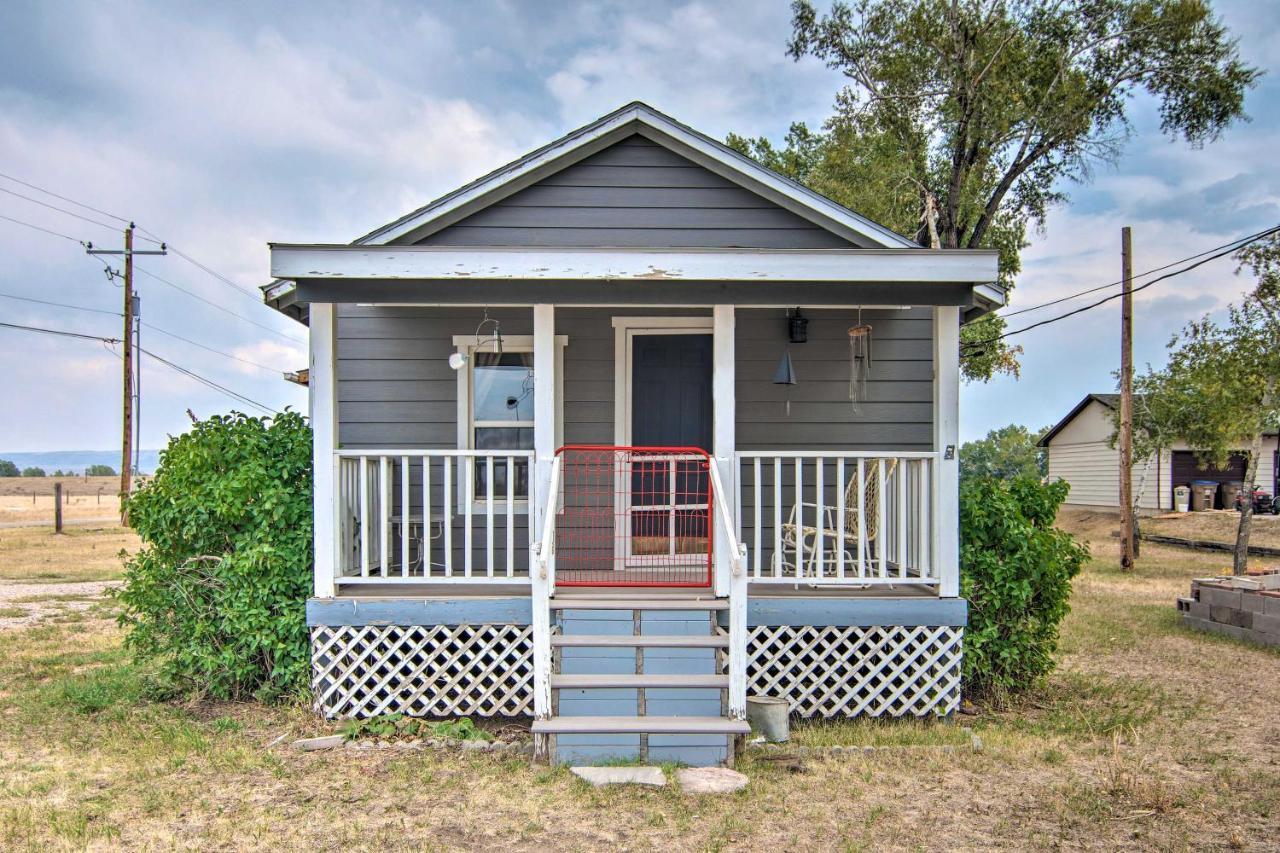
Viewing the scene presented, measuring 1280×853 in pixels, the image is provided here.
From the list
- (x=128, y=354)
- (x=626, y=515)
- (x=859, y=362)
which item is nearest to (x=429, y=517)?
(x=626, y=515)

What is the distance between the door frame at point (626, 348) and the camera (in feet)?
24.1

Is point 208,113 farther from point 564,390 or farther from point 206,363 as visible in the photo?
point 206,363

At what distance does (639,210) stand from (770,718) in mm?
4254

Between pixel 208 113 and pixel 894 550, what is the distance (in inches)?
641

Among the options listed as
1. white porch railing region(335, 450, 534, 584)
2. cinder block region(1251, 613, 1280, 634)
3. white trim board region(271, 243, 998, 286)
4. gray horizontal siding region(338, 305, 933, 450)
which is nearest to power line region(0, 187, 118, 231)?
gray horizontal siding region(338, 305, 933, 450)

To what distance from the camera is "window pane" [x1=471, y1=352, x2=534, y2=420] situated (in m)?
7.51

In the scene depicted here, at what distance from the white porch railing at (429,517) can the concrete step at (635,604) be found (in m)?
0.49

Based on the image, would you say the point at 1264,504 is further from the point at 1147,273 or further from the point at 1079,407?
the point at 1147,273

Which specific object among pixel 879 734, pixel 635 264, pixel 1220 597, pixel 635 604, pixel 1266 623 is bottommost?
pixel 879 734

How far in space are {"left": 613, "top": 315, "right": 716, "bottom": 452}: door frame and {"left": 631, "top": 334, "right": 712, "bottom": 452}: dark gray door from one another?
0.27ft

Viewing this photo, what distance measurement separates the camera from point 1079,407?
32219 mm

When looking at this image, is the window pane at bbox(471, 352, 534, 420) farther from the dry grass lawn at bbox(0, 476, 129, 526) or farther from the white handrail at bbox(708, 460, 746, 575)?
the dry grass lawn at bbox(0, 476, 129, 526)

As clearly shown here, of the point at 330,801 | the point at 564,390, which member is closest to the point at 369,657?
the point at 330,801

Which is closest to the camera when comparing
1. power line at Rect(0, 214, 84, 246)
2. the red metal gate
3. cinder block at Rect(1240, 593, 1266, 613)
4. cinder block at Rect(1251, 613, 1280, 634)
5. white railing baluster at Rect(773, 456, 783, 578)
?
white railing baluster at Rect(773, 456, 783, 578)
